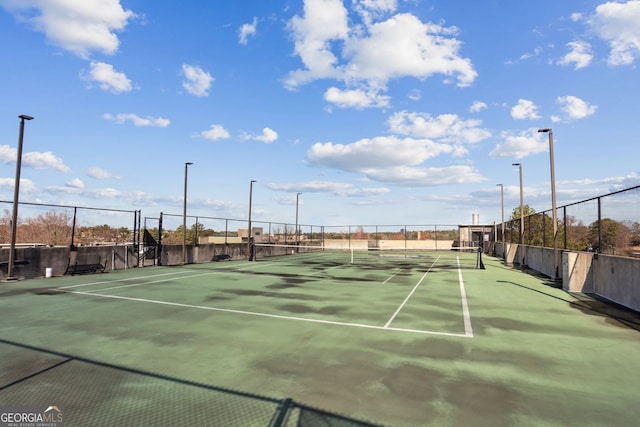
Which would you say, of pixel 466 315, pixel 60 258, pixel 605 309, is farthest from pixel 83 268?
pixel 605 309

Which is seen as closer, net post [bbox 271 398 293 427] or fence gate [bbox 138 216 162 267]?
net post [bbox 271 398 293 427]

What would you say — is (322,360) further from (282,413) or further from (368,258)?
(368,258)

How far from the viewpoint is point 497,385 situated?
5645 mm

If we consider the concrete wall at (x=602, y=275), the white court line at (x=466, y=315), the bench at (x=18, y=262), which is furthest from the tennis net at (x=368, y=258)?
the bench at (x=18, y=262)

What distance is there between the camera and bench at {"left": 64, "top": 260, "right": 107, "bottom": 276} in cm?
1986

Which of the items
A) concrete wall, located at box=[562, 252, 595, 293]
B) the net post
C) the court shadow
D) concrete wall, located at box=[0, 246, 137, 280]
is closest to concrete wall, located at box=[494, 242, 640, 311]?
concrete wall, located at box=[562, 252, 595, 293]

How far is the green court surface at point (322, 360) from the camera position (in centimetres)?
480

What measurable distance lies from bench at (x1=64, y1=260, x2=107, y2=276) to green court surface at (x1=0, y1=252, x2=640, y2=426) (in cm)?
744

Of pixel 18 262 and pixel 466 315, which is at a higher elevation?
pixel 18 262

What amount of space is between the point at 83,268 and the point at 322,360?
18.9m

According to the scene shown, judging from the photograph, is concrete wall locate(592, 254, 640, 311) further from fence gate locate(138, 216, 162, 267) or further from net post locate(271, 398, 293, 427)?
fence gate locate(138, 216, 162, 267)

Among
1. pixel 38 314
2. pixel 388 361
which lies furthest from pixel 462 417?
pixel 38 314

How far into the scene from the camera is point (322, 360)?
6.70 metres

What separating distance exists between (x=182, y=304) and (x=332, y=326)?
219 inches
